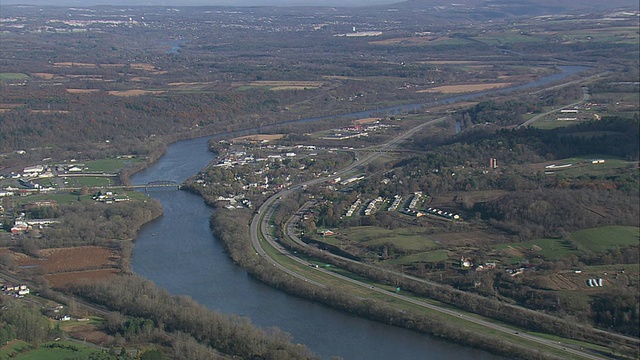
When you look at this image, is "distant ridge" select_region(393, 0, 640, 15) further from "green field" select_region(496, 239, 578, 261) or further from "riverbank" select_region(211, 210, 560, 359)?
"riverbank" select_region(211, 210, 560, 359)

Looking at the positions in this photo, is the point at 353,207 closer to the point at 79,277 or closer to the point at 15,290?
the point at 79,277

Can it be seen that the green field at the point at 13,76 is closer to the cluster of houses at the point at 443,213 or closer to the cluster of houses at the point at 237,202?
the cluster of houses at the point at 237,202

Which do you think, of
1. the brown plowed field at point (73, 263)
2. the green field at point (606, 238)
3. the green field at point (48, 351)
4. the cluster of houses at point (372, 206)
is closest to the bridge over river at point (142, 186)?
the brown plowed field at point (73, 263)

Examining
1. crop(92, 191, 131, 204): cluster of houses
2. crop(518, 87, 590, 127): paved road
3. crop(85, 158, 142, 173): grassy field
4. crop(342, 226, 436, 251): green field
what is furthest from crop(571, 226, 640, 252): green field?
crop(85, 158, 142, 173): grassy field

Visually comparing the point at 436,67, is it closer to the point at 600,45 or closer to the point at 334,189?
the point at 600,45

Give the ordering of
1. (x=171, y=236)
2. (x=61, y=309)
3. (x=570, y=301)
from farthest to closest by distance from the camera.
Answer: (x=171, y=236)
(x=61, y=309)
(x=570, y=301)

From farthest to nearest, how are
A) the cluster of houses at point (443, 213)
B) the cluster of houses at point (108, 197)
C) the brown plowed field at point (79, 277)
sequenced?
the cluster of houses at point (108, 197), the cluster of houses at point (443, 213), the brown plowed field at point (79, 277)

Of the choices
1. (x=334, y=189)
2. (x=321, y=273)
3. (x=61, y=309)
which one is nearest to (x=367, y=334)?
(x=321, y=273)
